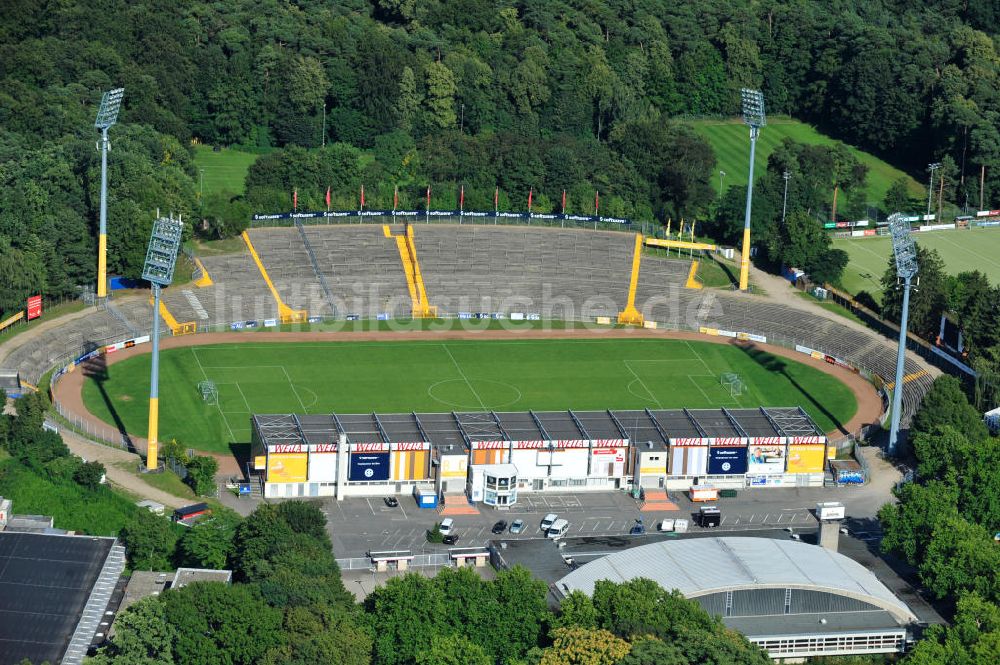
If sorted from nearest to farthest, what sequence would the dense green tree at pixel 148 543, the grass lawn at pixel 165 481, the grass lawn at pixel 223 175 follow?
1. the dense green tree at pixel 148 543
2. the grass lawn at pixel 165 481
3. the grass lawn at pixel 223 175

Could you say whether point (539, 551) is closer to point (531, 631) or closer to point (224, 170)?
point (531, 631)

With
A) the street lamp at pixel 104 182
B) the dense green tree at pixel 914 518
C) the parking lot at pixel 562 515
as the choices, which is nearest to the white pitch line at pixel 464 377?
the parking lot at pixel 562 515

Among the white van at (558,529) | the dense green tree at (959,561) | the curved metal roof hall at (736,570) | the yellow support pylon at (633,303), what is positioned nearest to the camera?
the curved metal roof hall at (736,570)

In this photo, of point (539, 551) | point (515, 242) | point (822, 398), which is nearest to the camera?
point (539, 551)

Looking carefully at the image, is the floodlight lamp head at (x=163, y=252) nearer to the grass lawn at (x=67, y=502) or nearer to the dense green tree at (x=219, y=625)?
the grass lawn at (x=67, y=502)

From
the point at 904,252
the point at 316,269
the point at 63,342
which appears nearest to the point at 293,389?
the point at 63,342

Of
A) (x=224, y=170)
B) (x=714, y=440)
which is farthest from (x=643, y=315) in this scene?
(x=224, y=170)

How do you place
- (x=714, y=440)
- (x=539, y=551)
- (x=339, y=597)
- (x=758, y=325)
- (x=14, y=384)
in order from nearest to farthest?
(x=339, y=597)
(x=539, y=551)
(x=714, y=440)
(x=14, y=384)
(x=758, y=325)
